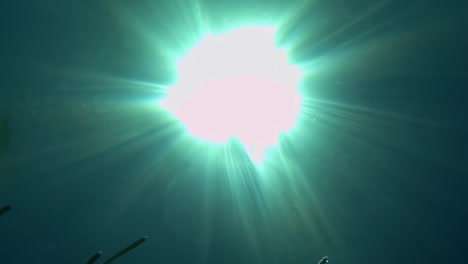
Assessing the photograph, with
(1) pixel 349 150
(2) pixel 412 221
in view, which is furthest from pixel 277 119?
(2) pixel 412 221

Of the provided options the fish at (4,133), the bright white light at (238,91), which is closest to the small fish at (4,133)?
the fish at (4,133)

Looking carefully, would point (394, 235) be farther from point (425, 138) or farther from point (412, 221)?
point (425, 138)

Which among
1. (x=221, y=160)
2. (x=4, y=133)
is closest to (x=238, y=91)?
(x=221, y=160)

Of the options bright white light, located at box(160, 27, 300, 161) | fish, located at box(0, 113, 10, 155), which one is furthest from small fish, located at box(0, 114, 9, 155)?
bright white light, located at box(160, 27, 300, 161)

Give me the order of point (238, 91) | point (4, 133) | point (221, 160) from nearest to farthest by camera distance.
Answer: point (238, 91), point (4, 133), point (221, 160)

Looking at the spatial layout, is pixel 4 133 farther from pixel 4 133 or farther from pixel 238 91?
pixel 238 91

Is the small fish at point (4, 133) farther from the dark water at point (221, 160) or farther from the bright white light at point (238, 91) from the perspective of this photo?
the bright white light at point (238, 91)
